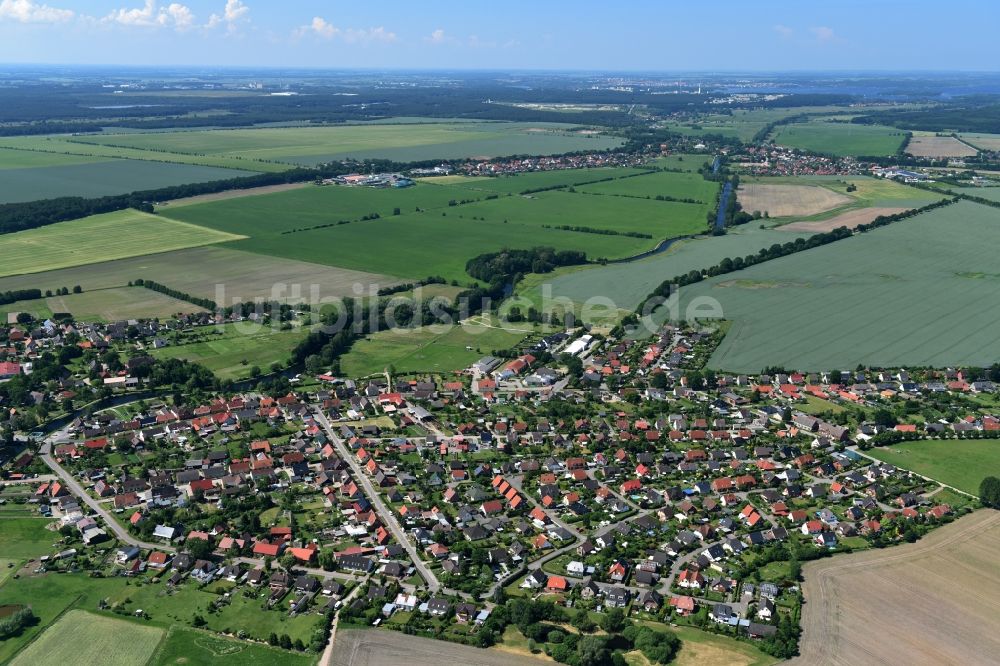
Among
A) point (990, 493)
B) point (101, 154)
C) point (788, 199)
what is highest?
point (101, 154)

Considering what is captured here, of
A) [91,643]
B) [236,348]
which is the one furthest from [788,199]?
[91,643]

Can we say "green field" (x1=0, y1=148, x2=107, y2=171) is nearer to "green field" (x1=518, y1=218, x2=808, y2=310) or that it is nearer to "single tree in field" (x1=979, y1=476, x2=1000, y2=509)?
"green field" (x1=518, y1=218, x2=808, y2=310)

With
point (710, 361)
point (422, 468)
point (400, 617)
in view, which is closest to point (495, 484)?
point (422, 468)

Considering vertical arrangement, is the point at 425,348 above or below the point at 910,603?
above

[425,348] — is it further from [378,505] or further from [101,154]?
[101,154]

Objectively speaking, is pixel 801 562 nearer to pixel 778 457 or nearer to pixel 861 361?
pixel 778 457

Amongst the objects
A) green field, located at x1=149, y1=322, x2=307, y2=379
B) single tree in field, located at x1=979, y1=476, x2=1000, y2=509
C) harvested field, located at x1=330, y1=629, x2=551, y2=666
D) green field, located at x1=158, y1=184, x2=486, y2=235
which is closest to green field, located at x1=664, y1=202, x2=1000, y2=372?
single tree in field, located at x1=979, y1=476, x2=1000, y2=509
